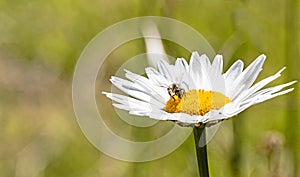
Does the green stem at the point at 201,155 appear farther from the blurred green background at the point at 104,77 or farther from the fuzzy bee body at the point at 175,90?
the blurred green background at the point at 104,77

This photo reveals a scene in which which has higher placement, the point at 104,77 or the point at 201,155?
the point at 104,77

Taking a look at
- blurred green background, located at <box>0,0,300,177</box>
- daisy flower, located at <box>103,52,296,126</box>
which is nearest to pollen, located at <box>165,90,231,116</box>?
daisy flower, located at <box>103,52,296,126</box>

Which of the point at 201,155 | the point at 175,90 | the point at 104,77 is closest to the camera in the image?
the point at 201,155

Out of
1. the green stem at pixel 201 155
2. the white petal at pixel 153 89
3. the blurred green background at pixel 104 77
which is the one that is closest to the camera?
the green stem at pixel 201 155

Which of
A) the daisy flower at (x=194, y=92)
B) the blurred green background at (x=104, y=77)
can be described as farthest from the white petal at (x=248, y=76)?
the blurred green background at (x=104, y=77)

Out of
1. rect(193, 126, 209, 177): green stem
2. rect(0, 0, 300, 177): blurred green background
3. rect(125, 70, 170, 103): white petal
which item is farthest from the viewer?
rect(0, 0, 300, 177): blurred green background

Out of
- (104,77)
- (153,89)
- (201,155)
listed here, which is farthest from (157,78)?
(104,77)

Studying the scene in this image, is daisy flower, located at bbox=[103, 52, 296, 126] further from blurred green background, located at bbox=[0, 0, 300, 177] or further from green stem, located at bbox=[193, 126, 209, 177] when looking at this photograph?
blurred green background, located at bbox=[0, 0, 300, 177]

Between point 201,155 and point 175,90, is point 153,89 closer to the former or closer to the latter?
point 175,90

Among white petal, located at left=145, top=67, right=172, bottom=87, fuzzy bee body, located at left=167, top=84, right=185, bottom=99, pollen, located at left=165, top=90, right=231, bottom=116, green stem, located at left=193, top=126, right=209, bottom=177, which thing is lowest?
green stem, located at left=193, top=126, right=209, bottom=177
